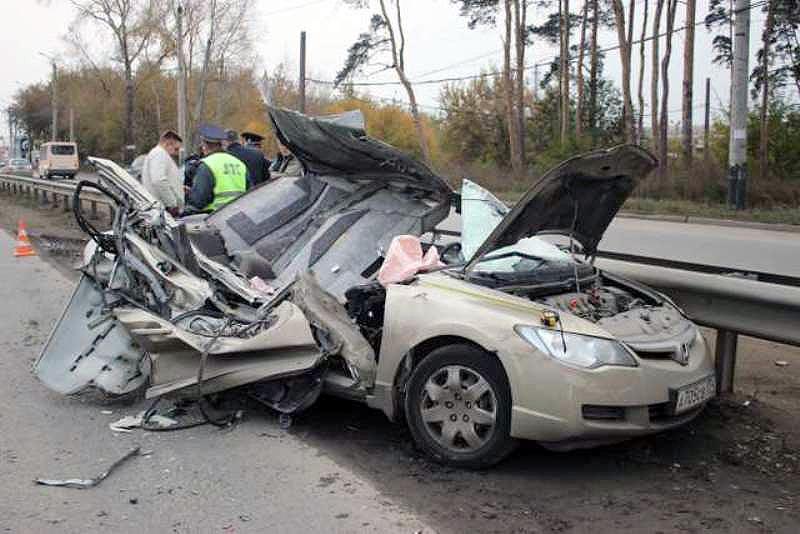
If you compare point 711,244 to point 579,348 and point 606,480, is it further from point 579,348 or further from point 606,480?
point 579,348

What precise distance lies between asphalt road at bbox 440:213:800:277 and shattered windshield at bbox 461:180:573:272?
6.72 metres

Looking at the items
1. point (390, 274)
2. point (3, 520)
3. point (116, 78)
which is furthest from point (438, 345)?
point (116, 78)

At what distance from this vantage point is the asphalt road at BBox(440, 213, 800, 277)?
12.9 metres

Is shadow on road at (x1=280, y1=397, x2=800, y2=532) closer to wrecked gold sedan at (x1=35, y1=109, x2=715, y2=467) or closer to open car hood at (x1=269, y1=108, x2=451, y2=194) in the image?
wrecked gold sedan at (x1=35, y1=109, x2=715, y2=467)

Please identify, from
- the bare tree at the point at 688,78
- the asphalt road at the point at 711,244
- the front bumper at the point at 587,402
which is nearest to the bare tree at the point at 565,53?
the bare tree at the point at 688,78

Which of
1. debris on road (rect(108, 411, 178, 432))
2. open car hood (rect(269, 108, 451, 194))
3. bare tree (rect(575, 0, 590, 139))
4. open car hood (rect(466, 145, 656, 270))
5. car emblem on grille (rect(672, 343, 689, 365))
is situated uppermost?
bare tree (rect(575, 0, 590, 139))

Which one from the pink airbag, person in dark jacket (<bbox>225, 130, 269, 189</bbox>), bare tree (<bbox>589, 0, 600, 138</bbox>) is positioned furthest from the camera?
bare tree (<bbox>589, 0, 600, 138</bbox>)

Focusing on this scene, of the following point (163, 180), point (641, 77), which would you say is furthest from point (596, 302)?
point (641, 77)

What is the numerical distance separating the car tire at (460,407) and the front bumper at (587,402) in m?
0.12

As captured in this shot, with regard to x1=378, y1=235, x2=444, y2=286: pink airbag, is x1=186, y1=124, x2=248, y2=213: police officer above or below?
above

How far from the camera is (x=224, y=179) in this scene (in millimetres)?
7012

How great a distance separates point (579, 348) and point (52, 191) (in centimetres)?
2016

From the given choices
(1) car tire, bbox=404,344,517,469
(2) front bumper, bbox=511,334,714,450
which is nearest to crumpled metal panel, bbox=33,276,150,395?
(1) car tire, bbox=404,344,517,469

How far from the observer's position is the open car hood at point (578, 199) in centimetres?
446
